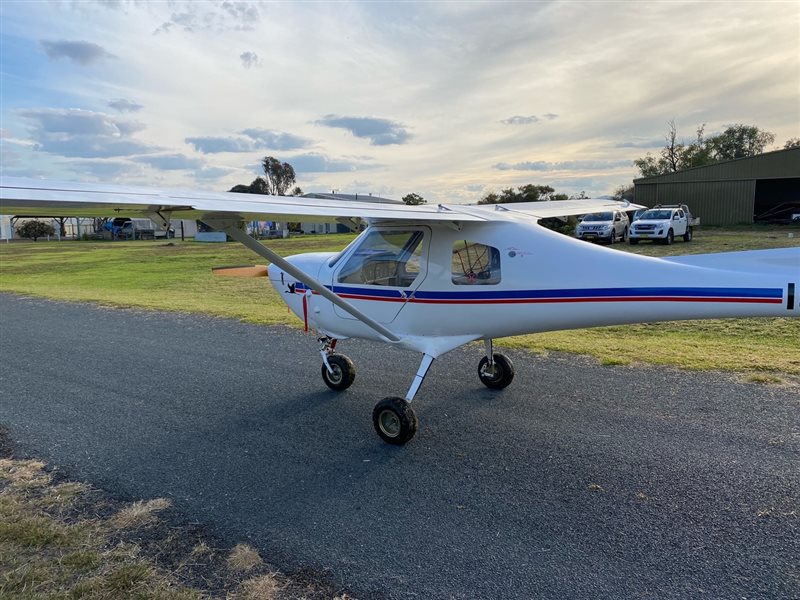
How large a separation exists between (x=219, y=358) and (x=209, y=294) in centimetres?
881

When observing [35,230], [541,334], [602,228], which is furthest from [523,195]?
[35,230]

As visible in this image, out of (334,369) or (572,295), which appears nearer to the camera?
(572,295)

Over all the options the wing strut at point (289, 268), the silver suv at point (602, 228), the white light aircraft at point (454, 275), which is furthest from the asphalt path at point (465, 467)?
the silver suv at point (602, 228)

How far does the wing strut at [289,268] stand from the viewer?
4.17 meters

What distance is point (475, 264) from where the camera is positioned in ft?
16.7

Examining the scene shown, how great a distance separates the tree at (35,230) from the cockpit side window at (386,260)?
68480 mm

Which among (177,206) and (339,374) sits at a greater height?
(177,206)

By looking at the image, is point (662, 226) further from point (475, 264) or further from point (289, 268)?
point (289, 268)

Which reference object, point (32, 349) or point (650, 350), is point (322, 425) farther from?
point (32, 349)

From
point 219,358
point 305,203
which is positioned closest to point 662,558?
point 305,203

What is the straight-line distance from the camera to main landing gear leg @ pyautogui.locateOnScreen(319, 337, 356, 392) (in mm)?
6512

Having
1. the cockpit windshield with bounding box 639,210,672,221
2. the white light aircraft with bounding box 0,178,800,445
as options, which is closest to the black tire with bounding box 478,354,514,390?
the white light aircraft with bounding box 0,178,800,445

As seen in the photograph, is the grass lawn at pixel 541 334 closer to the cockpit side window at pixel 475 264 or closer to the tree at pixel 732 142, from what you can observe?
the cockpit side window at pixel 475 264

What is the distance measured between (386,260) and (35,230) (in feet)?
253
